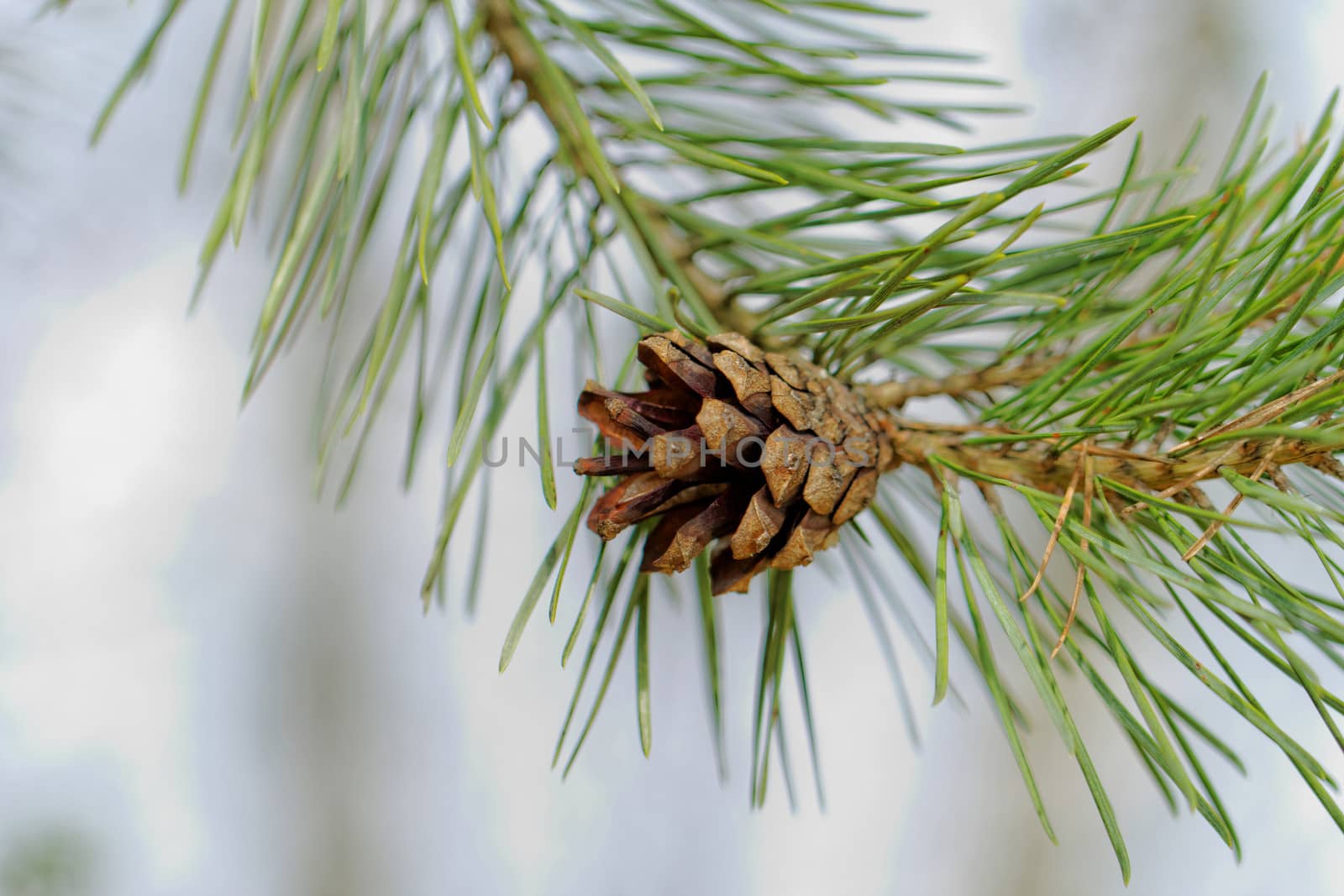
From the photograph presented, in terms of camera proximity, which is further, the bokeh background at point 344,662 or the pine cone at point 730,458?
the bokeh background at point 344,662

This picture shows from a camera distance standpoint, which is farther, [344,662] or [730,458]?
[344,662]

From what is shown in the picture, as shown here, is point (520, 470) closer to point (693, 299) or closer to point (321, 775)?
point (321, 775)

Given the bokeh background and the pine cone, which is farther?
the bokeh background

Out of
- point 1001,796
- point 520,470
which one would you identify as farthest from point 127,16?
point 1001,796
